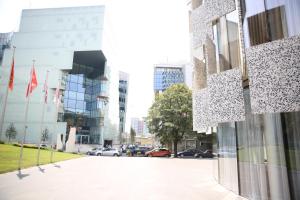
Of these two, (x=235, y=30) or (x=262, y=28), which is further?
Result: (x=235, y=30)

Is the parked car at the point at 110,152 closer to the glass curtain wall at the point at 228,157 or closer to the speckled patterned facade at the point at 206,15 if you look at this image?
the glass curtain wall at the point at 228,157

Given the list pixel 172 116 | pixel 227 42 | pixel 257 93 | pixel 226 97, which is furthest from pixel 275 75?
pixel 172 116

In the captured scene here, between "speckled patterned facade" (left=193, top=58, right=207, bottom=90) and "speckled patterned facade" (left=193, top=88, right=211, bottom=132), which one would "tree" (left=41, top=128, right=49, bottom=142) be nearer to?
"speckled patterned facade" (left=193, top=58, right=207, bottom=90)

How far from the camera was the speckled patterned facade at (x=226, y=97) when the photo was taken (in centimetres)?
761

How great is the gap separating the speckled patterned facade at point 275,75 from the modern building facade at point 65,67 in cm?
5313

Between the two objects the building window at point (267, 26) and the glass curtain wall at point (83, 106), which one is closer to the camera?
the building window at point (267, 26)

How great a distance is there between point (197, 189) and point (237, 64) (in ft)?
18.1

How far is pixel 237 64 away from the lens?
8.64 m

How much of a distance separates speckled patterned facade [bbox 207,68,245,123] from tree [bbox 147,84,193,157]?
28.3m

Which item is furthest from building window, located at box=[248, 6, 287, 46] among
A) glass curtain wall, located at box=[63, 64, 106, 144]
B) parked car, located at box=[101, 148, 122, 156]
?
glass curtain wall, located at box=[63, 64, 106, 144]

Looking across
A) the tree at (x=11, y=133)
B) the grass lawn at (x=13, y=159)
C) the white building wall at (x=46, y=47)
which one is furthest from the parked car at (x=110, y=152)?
the tree at (x=11, y=133)

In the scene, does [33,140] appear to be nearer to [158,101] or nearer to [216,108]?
[158,101]

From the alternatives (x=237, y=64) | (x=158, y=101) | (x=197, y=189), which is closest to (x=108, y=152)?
(x=158, y=101)

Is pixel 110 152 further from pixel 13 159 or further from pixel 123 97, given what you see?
pixel 123 97
